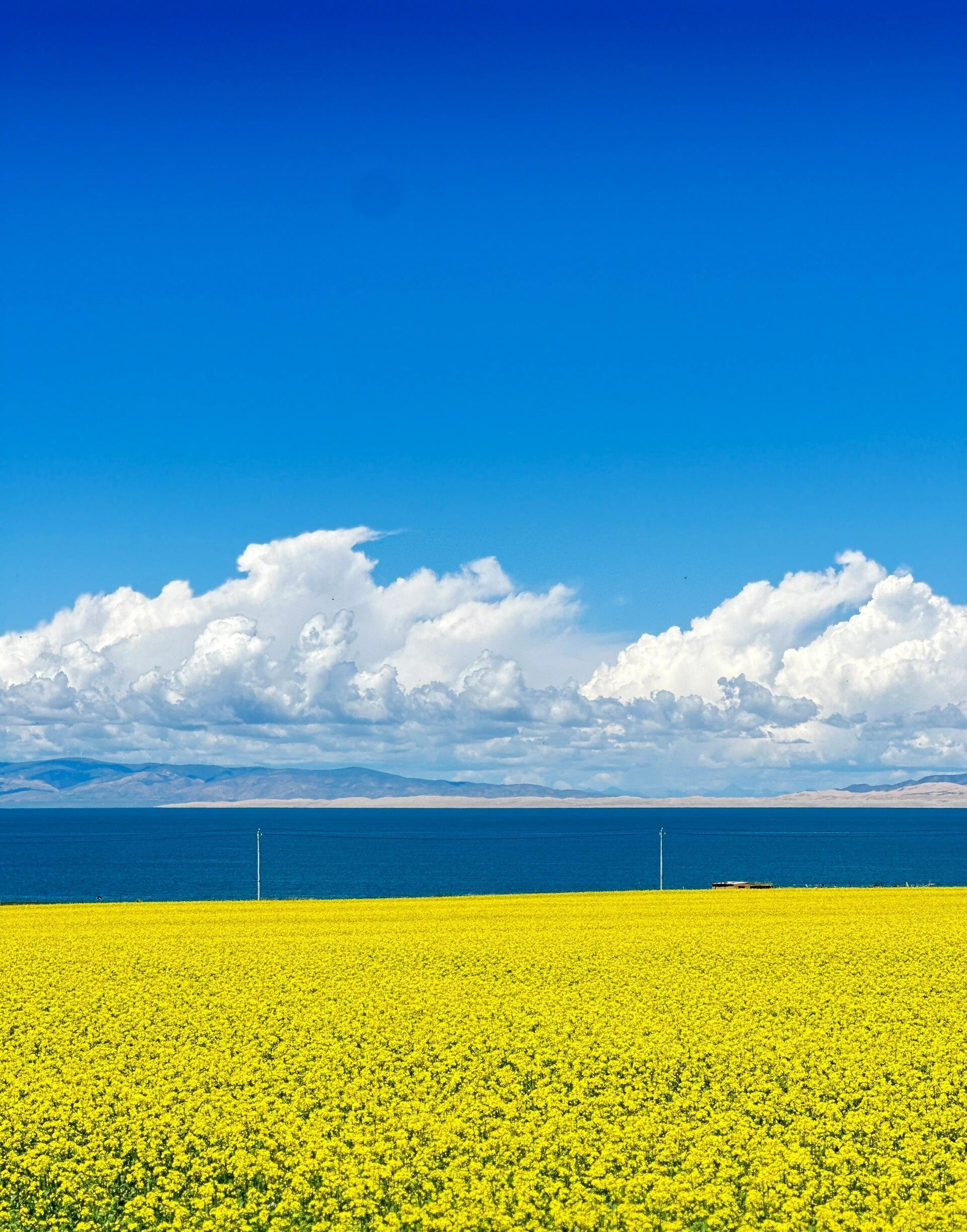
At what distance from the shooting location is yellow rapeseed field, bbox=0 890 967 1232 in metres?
14.5

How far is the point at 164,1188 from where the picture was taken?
1530 cm

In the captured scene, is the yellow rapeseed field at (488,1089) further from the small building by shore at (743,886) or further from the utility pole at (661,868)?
the utility pole at (661,868)

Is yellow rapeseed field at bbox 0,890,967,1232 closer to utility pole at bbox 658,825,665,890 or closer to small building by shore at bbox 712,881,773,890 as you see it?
small building by shore at bbox 712,881,773,890

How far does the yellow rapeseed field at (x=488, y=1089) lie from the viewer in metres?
14.5

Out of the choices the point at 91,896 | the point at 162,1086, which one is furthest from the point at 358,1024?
the point at 91,896

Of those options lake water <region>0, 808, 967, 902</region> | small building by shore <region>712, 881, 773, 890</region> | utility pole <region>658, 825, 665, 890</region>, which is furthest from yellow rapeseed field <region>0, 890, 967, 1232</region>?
lake water <region>0, 808, 967, 902</region>

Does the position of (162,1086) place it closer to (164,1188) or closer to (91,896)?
(164,1188)

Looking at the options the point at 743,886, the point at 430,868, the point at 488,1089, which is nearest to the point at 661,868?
the point at 743,886

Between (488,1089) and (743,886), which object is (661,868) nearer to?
(743,886)

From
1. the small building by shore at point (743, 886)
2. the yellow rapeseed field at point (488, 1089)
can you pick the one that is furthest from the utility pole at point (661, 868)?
the yellow rapeseed field at point (488, 1089)

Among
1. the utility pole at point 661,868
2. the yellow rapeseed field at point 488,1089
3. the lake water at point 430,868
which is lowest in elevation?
the lake water at point 430,868

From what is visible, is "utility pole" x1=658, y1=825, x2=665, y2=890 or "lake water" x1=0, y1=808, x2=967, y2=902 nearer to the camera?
"utility pole" x1=658, y1=825, x2=665, y2=890

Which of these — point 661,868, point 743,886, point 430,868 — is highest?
point 743,886

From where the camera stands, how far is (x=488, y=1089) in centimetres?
1902
